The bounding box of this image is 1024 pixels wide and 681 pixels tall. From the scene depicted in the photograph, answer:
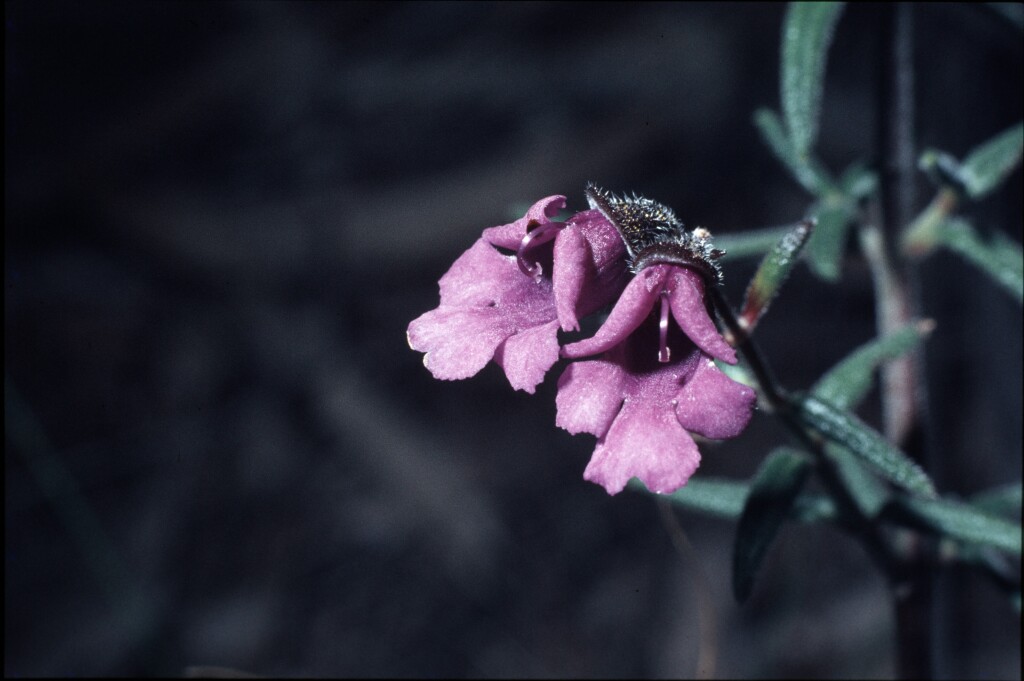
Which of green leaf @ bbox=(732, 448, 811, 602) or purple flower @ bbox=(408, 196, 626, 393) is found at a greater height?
purple flower @ bbox=(408, 196, 626, 393)

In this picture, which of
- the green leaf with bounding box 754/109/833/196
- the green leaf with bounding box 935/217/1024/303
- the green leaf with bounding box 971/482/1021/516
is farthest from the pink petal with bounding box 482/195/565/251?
the green leaf with bounding box 971/482/1021/516

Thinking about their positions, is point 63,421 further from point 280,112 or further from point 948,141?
point 948,141

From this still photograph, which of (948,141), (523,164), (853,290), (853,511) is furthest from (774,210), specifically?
(853,511)

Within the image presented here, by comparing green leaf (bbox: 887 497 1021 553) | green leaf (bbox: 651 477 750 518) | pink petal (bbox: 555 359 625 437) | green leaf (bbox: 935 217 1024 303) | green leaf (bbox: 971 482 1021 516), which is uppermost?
pink petal (bbox: 555 359 625 437)

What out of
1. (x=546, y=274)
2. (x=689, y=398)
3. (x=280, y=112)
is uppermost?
(x=280, y=112)

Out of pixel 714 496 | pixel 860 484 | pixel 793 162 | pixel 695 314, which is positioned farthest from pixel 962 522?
pixel 695 314

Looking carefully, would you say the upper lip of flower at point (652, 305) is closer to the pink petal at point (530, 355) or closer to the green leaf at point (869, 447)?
the pink petal at point (530, 355)

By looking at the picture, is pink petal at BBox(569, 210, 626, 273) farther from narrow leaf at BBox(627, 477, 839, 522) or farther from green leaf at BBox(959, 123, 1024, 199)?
green leaf at BBox(959, 123, 1024, 199)
